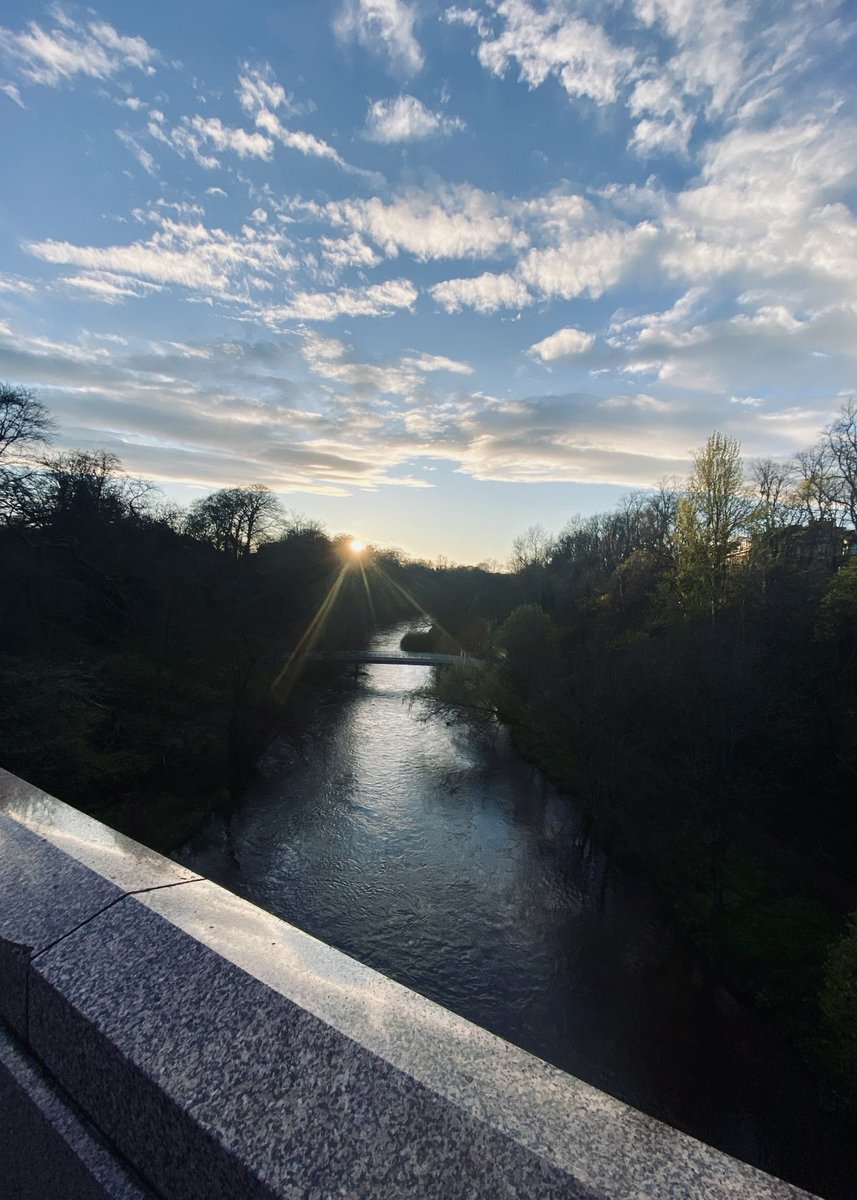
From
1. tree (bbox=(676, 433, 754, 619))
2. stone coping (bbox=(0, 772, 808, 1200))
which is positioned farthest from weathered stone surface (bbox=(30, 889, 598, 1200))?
tree (bbox=(676, 433, 754, 619))

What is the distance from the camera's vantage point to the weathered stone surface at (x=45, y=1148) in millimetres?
1077

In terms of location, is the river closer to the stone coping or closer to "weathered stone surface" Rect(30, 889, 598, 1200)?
the stone coping

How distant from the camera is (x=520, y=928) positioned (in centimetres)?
1350

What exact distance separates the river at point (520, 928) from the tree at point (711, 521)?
Answer: 10242 mm

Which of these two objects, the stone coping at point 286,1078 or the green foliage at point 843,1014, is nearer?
the stone coping at point 286,1078

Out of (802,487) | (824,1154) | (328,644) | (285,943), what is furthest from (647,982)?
(328,644)

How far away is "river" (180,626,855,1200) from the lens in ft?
32.2

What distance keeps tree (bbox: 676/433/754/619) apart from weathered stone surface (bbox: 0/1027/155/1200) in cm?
2383

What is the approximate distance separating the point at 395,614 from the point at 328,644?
21408 millimetres

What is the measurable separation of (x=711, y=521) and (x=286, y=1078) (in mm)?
26043

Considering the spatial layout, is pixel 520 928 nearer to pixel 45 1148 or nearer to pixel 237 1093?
pixel 45 1148

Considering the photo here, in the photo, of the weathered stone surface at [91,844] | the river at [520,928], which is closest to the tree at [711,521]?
the river at [520,928]

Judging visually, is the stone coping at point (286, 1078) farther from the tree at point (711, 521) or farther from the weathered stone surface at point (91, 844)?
the tree at point (711, 521)

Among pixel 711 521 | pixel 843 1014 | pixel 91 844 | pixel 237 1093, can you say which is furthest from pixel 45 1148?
pixel 711 521
